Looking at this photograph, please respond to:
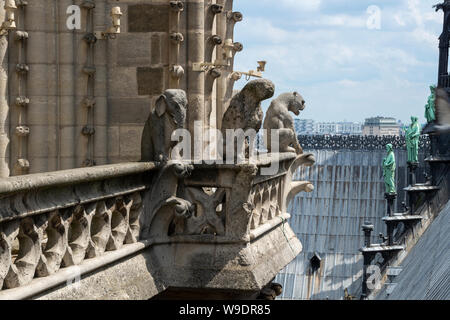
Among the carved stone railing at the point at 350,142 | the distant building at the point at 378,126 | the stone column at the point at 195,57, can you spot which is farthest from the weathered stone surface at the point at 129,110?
the distant building at the point at 378,126

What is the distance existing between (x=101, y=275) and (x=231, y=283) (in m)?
1.69

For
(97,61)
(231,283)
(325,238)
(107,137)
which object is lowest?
(325,238)

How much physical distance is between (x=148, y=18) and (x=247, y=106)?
1.72 meters

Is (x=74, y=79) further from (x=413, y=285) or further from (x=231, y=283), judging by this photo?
(x=413, y=285)

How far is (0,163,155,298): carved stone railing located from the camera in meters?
6.61

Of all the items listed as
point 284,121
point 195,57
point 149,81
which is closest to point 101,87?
point 149,81

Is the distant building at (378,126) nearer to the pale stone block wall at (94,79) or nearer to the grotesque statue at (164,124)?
the pale stone block wall at (94,79)

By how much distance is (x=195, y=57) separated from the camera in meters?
11.4

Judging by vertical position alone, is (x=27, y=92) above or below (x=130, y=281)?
above

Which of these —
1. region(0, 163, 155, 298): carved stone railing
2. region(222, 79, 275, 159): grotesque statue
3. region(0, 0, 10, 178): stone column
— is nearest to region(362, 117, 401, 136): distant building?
region(0, 0, 10, 178): stone column

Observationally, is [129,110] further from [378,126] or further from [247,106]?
[378,126]

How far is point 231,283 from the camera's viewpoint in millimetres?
9305

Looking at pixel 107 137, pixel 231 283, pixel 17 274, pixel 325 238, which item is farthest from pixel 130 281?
pixel 325 238

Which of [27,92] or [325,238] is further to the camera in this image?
[325,238]
